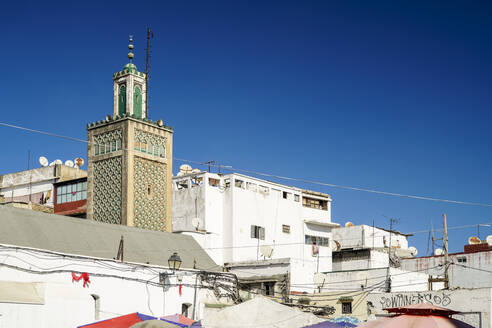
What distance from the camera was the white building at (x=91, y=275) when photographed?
21.2 meters

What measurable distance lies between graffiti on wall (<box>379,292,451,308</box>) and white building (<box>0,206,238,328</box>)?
679 cm

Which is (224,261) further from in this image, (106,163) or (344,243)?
(344,243)

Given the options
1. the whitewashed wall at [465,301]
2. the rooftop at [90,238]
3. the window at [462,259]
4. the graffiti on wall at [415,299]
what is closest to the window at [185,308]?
the rooftop at [90,238]

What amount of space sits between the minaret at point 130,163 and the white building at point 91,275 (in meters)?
2.22

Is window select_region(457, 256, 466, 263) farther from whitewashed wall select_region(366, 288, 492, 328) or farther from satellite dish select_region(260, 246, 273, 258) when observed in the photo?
whitewashed wall select_region(366, 288, 492, 328)

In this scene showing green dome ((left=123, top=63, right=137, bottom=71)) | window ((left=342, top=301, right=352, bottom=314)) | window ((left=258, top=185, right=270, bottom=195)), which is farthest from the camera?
window ((left=258, top=185, right=270, bottom=195))

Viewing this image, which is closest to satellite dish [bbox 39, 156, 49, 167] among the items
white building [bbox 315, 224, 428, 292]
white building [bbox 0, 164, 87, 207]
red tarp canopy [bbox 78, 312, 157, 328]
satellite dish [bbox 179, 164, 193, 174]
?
white building [bbox 0, 164, 87, 207]

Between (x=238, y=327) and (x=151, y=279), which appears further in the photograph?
(x=151, y=279)

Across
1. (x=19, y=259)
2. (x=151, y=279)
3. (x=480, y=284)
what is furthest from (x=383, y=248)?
(x=19, y=259)

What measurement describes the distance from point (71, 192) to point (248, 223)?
10411 millimetres

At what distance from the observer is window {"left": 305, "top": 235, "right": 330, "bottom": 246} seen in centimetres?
4412

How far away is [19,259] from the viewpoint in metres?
21.5

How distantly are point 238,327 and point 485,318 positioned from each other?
14.6 meters

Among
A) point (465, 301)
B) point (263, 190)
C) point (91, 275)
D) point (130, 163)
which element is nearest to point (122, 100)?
point (130, 163)
